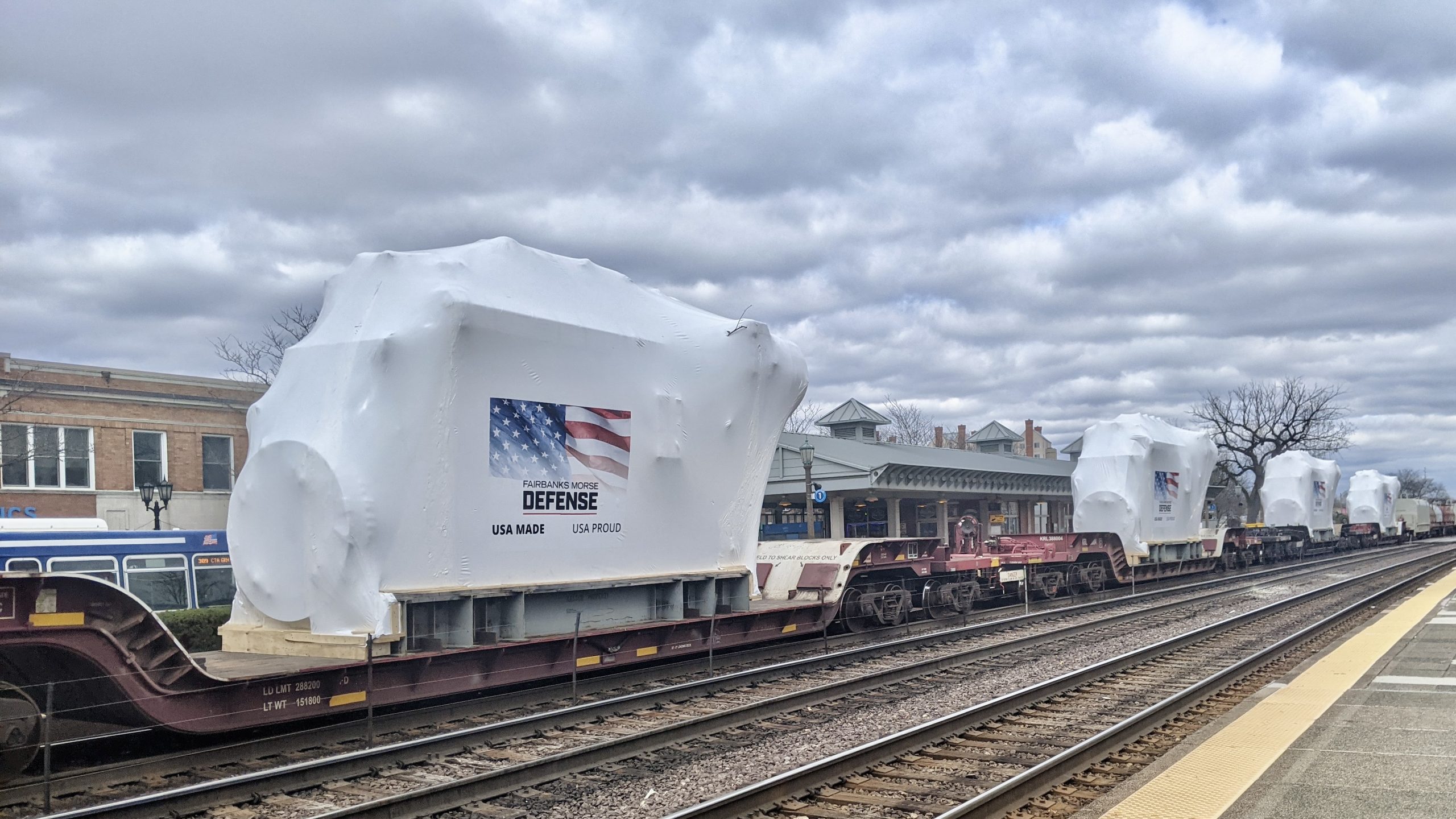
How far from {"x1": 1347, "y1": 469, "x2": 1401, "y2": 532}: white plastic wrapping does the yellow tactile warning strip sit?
53.4m

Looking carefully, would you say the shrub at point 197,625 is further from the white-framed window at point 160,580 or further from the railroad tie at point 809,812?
the railroad tie at point 809,812

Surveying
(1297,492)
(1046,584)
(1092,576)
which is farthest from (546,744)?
(1297,492)

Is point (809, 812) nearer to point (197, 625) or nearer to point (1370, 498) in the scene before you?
point (197, 625)

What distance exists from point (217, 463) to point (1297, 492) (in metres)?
44.5

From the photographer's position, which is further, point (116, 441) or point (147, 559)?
point (116, 441)

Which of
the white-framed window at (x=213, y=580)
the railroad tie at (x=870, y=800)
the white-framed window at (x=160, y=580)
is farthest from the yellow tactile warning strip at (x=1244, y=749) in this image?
the white-framed window at (x=160, y=580)

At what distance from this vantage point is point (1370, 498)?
61.8 m

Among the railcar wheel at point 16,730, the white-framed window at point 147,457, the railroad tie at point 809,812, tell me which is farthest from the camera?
the white-framed window at point 147,457

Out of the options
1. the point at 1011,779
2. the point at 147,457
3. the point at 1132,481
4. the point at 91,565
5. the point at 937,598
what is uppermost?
the point at 147,457

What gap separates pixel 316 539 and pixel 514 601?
2261 millimetres

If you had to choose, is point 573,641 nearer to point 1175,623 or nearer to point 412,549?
point 412,549

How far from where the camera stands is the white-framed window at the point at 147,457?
104 ft

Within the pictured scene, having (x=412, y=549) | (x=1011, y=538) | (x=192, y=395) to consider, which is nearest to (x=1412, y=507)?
(x=1011, y=538)

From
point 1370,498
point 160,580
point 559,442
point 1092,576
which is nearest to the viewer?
point 559,442
